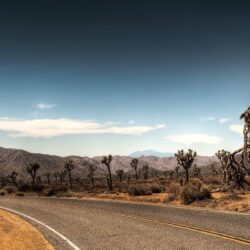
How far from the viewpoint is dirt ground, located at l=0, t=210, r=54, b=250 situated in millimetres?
11894

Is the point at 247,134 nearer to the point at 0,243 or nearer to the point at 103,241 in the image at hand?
the point at 103,241

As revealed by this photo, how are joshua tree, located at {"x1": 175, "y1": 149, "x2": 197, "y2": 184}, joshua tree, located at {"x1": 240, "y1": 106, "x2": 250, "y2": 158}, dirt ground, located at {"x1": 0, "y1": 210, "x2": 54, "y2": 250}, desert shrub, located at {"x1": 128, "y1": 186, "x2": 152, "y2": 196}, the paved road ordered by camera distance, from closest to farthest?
the paved road, dirt ground, located at {"x1": 0, "y1": 210, "x2": 54, "y2": 250}, joshua tree, located at {"x1": 240, "y1": 106, "x2": 250, "y2": 158}, desert shrub, located at {"x1": 128, "y1": 186, "x2": 152, "y2": 196}, joshua tree, located at {"x1": 175, "y1": 149, "x2": 197, "y2": 184}

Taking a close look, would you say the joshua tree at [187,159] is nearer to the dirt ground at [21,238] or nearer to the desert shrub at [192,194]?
the desert shrub at [192,194]

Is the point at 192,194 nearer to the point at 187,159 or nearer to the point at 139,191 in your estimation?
the point at 139,191

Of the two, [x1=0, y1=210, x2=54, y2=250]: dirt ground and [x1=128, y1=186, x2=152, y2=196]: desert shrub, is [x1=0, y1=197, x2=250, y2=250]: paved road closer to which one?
[x1=0, y1=210, x2=54, y2=250]: dirt ground

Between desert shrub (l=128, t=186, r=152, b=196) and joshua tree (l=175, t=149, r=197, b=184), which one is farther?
joshua tree (l=175, t=149, r=197, b=184)

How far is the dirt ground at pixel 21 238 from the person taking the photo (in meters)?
11.9

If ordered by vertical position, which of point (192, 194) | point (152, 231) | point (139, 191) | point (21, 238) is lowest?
point (21, 238)

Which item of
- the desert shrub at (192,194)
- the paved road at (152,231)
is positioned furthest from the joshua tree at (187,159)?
the paved road at (152,231)

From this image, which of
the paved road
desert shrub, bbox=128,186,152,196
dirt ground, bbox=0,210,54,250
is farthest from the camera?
desert shrub, bbox=128,186,152,196

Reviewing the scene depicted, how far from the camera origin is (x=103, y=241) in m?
11.7

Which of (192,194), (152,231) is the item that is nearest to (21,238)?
(152,231)

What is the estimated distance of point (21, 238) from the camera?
44.3 ft

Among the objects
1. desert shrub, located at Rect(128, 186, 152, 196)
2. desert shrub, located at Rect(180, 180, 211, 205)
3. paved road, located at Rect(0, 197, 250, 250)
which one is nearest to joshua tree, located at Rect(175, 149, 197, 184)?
desert shrub, located at Rect(128, 186, 152, 196)
